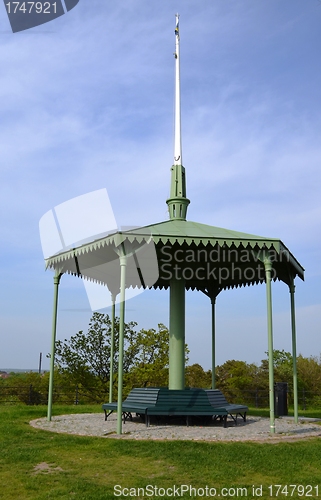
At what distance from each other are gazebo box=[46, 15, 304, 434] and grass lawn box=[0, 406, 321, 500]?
1.84 metres

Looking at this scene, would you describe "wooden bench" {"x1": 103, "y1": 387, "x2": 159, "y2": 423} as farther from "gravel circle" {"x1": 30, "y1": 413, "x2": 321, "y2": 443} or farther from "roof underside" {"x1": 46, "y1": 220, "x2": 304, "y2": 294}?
"roof underside" {"x1": 46, "y1": 220, "x2": 304, "y2": 294}

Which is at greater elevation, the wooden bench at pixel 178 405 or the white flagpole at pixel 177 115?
the white flagpole at pixel 177 115

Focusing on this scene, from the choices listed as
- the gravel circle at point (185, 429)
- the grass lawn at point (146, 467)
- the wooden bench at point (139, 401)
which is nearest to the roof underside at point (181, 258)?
the wooden bench at point (139, 401)

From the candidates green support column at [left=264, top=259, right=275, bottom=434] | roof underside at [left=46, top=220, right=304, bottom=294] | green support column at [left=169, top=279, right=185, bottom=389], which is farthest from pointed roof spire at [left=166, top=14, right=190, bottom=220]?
green support column at [left=264, top=259, right=275, bottom=434]

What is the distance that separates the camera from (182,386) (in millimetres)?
13312

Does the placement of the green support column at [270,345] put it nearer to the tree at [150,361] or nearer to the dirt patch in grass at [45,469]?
the dirt patch in grass at [45,469]

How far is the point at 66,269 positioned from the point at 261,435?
6699 millimetres

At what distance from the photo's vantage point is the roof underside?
1105cm

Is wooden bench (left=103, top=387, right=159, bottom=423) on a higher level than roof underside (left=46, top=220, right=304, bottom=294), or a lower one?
lower

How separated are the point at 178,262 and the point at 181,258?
0.24 metres

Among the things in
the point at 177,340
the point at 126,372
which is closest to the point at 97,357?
the point at 126,372

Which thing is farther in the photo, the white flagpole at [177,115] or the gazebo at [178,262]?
the white flagpole at [177,115]

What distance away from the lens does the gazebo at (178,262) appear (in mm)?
10969

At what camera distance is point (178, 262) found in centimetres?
1391
